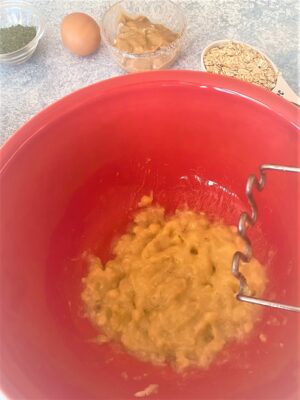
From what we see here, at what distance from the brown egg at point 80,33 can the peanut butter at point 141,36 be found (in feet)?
0.19

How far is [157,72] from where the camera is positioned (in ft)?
2.33

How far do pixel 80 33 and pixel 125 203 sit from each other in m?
0.45

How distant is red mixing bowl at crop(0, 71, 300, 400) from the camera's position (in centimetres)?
59

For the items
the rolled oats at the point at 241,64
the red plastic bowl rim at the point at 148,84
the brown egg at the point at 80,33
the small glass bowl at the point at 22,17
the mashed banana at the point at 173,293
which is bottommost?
the mashed banana at the point at 173,293

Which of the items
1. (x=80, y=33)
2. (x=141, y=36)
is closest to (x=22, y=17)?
(x=80, y=33)

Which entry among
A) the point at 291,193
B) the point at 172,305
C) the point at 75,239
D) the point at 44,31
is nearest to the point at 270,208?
the point at 291,193

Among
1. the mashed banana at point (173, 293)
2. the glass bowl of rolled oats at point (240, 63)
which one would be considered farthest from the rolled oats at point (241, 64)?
the mashed banana at point (173, 293)

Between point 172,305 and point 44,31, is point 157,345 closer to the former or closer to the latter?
point 172,305

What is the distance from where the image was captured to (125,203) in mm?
850

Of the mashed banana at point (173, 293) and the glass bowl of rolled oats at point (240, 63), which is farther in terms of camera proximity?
the glass bowl of rolled oats at point (240, 63)

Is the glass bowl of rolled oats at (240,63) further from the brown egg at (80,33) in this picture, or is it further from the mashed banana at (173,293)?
the mashed banana at (173,293)

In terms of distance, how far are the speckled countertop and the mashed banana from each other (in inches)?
16.8

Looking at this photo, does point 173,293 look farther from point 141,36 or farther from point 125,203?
point 141,36

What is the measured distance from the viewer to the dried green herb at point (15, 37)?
1034 mm
